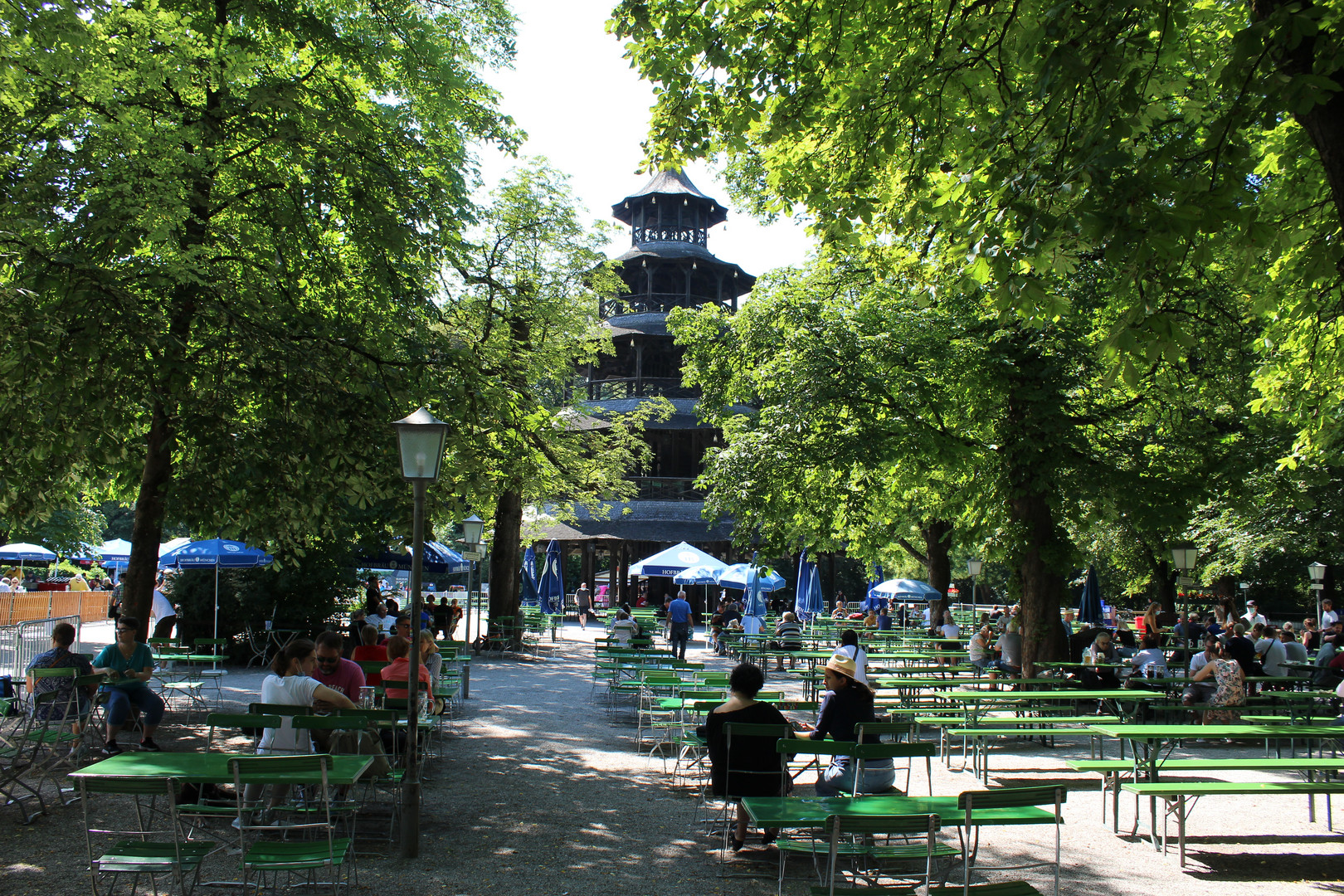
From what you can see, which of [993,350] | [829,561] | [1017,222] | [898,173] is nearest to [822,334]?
[993,350]

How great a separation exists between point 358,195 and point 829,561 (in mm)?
34096

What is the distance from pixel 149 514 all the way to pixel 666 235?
34.8 m

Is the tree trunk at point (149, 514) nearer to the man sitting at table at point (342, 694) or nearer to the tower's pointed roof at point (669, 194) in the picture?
the man sitting at table at point (342, 694)

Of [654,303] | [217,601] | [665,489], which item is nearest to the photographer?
[217,601]

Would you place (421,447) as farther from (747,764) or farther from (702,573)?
(702,573)

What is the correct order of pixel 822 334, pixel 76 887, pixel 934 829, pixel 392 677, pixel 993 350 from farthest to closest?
pixel 822 334
pixel 993 350
pixel 392 677
pixel 76 887
pixel 934 829

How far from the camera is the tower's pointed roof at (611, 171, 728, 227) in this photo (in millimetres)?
43125

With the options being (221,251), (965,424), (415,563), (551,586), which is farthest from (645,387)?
(415,563)

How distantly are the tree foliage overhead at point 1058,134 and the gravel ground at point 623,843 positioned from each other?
3.71 meters

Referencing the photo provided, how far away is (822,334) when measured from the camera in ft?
53.0

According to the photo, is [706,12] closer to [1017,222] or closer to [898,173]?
[898,173]

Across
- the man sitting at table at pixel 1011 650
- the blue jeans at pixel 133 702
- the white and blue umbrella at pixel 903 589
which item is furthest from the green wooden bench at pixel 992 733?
the white and blue umbrella at pixel 903 589

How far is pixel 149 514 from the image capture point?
35.4 ft

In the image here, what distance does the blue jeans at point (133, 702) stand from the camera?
933 cm
